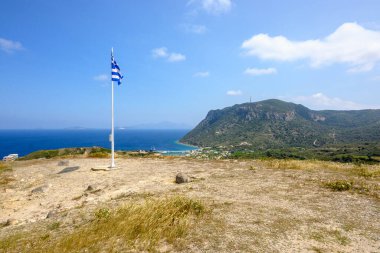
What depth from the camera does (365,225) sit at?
8.53 m

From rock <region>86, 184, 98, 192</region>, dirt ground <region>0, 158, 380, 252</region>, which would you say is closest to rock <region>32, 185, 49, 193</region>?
dirt ground <region>0, 158, 380, 252</region>

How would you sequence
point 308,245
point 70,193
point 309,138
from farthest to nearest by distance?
point 309,138
point 70,193
point 308,245

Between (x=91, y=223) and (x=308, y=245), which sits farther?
(x=91, y=223)

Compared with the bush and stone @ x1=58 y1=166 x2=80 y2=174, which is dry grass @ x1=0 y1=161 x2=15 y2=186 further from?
the bush

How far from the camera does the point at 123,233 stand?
310 inches

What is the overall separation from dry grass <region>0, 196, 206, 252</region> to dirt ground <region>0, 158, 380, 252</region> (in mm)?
726

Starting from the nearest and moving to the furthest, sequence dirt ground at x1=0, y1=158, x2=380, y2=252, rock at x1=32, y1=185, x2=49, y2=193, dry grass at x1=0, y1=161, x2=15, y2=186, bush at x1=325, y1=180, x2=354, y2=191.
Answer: dirt ground at x1=0, y1=158, x2=380, y2=252, bush at x1=325, y1=180, x2=354, y2=191, rock at x1=32, y1=185, x2=49, y2=193, dry grass at x1=0, y1=161, x2=15, y2=186

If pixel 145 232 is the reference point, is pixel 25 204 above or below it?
below

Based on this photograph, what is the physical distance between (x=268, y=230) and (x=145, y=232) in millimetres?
3588

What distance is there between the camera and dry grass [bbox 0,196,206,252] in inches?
285

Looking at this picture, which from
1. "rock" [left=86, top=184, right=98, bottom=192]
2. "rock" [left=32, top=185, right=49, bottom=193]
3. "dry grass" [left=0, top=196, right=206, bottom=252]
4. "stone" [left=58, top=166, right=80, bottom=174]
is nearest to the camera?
"dry grass" [left=0, top=196, right=206, bottom=252]

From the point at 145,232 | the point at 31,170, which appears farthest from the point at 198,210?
the point at 31,170

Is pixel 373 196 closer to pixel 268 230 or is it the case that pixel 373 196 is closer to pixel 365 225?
pixel 365 225

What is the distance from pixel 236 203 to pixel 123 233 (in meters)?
4.76
